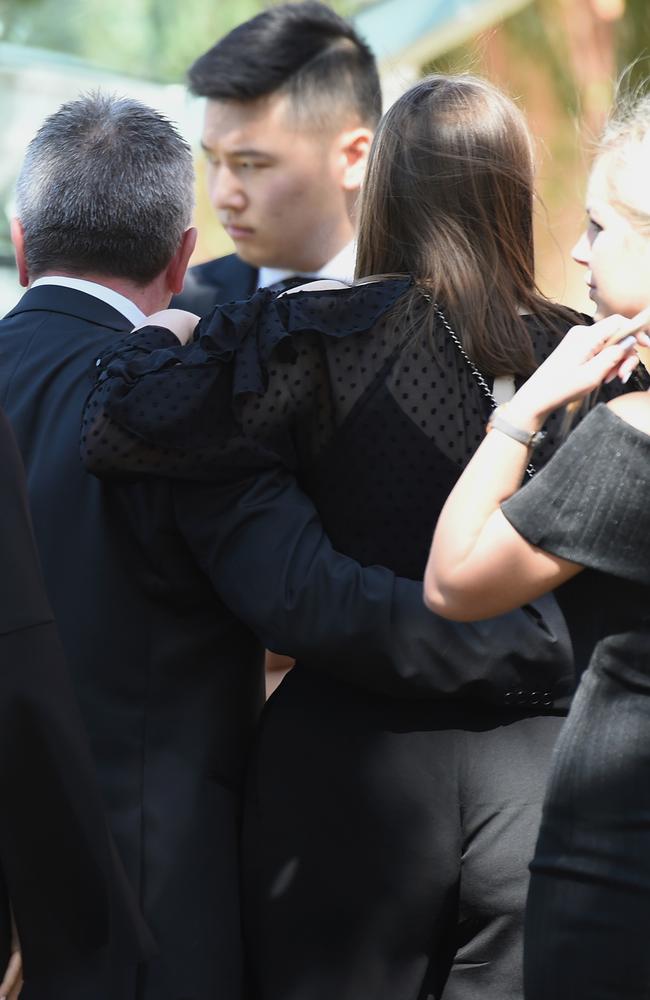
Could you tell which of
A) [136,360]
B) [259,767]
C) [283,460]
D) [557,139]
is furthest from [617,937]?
[557,139]

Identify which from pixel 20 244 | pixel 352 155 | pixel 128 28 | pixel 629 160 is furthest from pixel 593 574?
pixel 128 28

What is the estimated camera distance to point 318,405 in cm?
201

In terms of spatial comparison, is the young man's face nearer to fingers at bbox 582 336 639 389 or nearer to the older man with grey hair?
the older man with grey hair

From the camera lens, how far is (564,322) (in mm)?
2100

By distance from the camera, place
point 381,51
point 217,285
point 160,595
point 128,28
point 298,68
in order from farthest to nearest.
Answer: point 128,28
point 381,51
point 217,285
point 298,68
point 160,595

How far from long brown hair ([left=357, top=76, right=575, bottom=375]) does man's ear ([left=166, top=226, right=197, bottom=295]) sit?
40 cm

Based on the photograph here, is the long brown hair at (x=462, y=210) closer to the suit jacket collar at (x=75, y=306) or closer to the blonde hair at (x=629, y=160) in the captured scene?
the blonde hair at (x=629, y=160)

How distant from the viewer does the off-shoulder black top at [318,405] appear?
6.46 feet

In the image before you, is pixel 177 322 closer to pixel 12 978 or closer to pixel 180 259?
pixel 180 259

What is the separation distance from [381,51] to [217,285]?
3.63 metres

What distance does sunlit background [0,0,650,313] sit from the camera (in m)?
6.87

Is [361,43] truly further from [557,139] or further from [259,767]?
[557,139]

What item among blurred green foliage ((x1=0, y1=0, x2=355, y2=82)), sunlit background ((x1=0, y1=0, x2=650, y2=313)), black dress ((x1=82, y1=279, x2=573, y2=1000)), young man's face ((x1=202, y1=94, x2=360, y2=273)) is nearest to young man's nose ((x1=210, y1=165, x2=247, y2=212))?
young man's face ((x1=202, y1=94, x2=360, y2=273))

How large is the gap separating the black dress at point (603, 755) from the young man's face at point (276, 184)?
2511 millimetres
